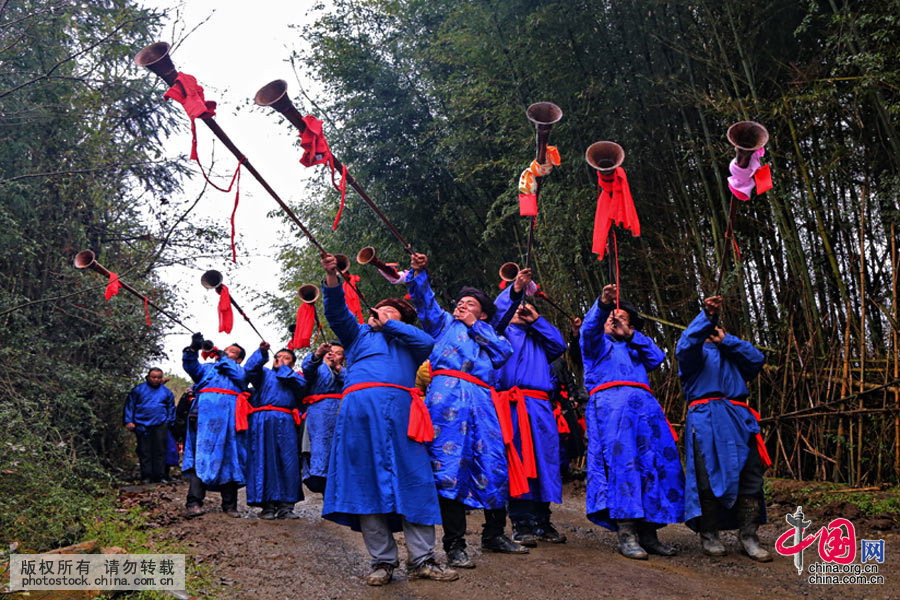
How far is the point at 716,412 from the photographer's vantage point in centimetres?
462

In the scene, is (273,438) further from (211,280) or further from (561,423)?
(561,423)

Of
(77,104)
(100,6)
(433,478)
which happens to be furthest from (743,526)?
(100,6)

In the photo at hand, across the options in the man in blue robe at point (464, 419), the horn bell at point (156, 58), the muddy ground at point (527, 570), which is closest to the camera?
the horn bell at point (156, 58)

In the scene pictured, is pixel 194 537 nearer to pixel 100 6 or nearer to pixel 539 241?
pixel 539 241

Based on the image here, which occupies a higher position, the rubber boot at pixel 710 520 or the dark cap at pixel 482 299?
the dark cap at pixel 482 299

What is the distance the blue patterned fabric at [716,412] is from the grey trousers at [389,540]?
1773 mm

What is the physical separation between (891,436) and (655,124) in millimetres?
3418

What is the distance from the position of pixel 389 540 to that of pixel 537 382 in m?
1.80

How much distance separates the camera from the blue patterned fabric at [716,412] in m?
4.45

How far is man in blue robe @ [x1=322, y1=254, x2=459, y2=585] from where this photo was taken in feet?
11.9

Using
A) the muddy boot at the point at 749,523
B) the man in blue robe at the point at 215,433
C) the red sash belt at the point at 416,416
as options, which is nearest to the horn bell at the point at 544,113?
the red sash belt at the point at 416,416

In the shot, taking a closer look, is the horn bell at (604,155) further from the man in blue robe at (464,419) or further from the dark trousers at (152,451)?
the dark trousers at (152,451)

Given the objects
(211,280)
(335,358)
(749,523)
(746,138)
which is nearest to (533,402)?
(749,523)

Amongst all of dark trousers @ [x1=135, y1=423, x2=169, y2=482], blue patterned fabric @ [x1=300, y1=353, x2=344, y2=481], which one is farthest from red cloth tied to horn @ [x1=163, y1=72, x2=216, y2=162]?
dark trousers @ [x1=135, y1=423, x2=169, y2=482]
